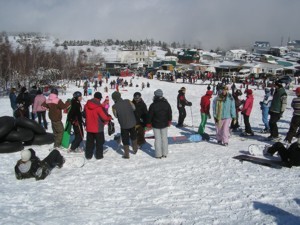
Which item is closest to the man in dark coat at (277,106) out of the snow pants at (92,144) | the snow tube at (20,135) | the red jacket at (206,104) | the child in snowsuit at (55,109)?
the red jacket at (206,104)

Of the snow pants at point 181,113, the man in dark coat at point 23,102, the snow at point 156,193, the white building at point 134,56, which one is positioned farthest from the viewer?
the white building at point 134,56

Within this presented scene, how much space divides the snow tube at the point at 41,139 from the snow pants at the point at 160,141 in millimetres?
3249

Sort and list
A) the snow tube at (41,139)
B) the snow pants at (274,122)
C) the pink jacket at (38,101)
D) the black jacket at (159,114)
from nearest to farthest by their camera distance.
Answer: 1. the black jacket at (159,114)
2. the snow tube at (41,139)
3. the snow pants at (274,122)
4. the pink jacket at (38,101)

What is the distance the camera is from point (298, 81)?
41.5 meters

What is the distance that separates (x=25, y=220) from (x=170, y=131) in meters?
7.93

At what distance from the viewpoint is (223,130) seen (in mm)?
8273

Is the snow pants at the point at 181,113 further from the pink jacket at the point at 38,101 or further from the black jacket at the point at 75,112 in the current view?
the black jacket at the point at 75,112

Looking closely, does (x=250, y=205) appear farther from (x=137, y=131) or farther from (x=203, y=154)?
(x=137, y=131)

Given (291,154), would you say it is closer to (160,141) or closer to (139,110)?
(160,141)

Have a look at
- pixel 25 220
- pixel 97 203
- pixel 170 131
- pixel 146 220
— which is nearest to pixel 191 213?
pixel 146 220

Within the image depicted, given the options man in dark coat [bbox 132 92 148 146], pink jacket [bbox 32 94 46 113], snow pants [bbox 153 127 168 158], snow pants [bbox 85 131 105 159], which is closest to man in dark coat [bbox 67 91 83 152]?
snow pants [bbox 85 131 105 159]

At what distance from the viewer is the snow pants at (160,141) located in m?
7.08

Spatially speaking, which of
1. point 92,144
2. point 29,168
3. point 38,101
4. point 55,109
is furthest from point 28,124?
point 29,168

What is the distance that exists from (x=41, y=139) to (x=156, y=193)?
182 inches
